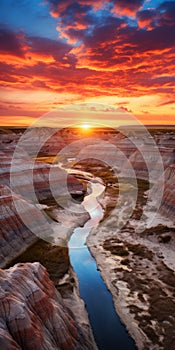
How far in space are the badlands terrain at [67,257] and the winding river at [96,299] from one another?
2.13 ft

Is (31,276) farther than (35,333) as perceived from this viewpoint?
Yes

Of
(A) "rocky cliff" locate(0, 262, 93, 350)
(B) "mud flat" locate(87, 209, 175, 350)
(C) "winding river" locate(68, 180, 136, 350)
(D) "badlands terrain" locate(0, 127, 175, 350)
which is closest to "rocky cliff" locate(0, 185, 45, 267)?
(D) "badlands terrain" locate(0, 127, 175, 350)

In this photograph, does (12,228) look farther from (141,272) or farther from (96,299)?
(141,272)

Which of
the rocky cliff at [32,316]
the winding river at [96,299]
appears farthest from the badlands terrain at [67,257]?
the winding river at [96,299]

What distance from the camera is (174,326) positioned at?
2152cm

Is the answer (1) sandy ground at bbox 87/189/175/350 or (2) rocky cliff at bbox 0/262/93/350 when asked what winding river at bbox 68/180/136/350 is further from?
(2) rocky cliff at bbox 0/262/93/350

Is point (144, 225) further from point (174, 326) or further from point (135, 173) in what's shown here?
point (135, 173)

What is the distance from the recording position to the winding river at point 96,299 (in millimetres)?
20438

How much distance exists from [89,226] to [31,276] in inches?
1027

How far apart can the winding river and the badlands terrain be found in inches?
25.6

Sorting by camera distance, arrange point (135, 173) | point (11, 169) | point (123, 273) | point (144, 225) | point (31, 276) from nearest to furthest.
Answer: point (31, 276) → point (123, 273) → point (144, 225) → point (11, 169) → point (135, 173)

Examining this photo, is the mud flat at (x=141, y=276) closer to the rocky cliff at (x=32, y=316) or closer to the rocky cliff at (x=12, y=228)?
the rocky cliff at (x=32, y=316)

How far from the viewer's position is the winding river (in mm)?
20438

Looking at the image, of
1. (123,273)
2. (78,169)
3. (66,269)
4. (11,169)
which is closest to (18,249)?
(66,269)
